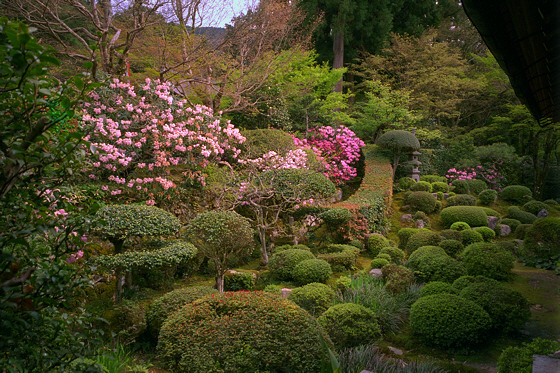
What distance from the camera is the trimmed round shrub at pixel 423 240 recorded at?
820 cm

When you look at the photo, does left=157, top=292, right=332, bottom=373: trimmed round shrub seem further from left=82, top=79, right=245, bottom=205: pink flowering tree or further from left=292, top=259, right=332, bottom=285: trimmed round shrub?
left=82, top=79, right=245, bottom=205: pink flowering tree

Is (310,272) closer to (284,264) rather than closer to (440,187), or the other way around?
(284,264)

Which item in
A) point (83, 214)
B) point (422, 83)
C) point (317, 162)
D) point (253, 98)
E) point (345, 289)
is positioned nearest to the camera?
point (83, 214)

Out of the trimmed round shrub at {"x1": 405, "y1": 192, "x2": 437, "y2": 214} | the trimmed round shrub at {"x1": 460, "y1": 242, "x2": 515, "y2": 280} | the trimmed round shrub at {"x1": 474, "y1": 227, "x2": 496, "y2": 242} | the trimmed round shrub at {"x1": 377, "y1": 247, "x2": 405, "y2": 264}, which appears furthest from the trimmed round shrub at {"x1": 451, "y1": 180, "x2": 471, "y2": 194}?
the trimmed round shrub at {"x1": 460, "y1": 242, "x2": 515, "y2": 280}

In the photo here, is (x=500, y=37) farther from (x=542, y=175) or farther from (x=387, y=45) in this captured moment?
(x=387, y=45)

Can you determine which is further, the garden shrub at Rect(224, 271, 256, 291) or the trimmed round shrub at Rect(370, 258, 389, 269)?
the trimmed round shrub at Rect(370, 258, 389, 269)

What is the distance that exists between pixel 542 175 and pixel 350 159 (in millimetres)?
7661

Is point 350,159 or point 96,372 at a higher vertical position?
point 350,159

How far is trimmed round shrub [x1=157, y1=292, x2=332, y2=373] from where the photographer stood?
11.7 ft

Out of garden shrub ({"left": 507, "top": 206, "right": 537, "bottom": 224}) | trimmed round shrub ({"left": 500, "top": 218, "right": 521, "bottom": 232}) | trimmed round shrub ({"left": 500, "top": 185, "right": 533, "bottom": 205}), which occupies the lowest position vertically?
trimmed round shrub ({"left": 500, "top": 218, "right": 521, "bottom": 232})

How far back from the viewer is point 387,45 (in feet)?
59.0

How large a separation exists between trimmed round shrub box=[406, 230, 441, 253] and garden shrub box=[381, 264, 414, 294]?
6.15 ft

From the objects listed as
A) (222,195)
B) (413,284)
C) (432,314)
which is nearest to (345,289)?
(413,284)

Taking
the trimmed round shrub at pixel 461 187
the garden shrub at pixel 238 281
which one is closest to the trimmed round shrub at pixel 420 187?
the trimmed round shrub at pixel 461 187
